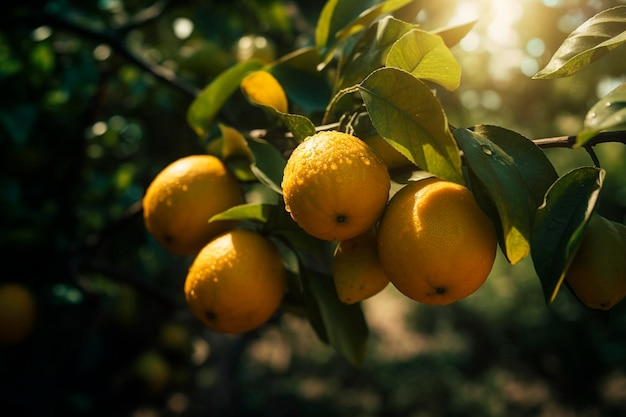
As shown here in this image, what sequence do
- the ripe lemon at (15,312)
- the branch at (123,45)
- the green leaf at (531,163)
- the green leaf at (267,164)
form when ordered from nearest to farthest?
1. the green leaf at (531,163)
2. the green leaf at (267,164)
3. the branch at (123,45)
4. the ripe lemon at (15,312)

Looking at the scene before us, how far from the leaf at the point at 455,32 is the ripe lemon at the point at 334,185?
0.78ft

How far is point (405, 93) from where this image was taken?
1.67ft

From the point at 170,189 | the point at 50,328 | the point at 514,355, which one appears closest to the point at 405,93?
the point at 170,189

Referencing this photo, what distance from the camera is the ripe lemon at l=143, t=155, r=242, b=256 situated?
28.7 inches

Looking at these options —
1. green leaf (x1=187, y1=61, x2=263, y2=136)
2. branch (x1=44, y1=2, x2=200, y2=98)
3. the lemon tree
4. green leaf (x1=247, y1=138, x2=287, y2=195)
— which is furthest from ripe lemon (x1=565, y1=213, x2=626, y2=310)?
branch (x1=44, y1=2, x2=200, y2=98)

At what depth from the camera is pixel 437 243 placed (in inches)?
20.2

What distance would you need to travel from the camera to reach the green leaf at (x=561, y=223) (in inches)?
18.2

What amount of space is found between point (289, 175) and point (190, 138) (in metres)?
1.13

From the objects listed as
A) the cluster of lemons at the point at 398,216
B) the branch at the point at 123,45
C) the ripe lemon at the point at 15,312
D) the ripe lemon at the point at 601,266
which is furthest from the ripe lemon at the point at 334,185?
the ripe lemon at the point at 15,312

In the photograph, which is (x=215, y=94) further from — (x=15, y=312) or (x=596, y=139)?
(x=15, y=312)

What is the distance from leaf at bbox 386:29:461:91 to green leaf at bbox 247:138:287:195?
0.66ft

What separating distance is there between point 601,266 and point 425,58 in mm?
282

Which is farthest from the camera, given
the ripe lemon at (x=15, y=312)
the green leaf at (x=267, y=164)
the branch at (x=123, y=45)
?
the ripe lemon at (x=15, y=312)

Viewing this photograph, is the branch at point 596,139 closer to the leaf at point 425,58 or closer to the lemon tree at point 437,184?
the lemon tree at point 437,184
